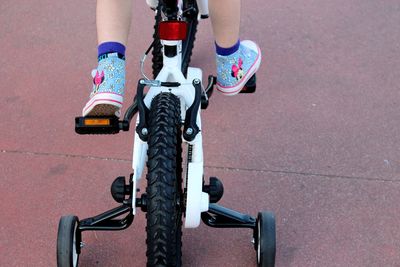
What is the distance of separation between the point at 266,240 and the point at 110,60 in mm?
867

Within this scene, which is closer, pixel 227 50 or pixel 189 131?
pixel 189 131

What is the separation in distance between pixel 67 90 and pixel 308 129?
130cm

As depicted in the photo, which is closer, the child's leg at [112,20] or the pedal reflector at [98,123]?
the pedal reflector at [98,123]

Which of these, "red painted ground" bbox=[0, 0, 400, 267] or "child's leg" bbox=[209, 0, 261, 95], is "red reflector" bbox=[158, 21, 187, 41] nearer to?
"child's leg" bbox=[209, 0, 261, 95]

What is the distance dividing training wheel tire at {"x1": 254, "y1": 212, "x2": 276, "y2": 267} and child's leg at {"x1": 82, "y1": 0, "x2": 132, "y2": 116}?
26.9 inches

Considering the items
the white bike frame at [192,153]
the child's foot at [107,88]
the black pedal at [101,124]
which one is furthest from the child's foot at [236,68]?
the black pedal at [101,124]

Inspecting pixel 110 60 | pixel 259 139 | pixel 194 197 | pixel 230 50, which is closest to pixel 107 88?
pixel 110 60

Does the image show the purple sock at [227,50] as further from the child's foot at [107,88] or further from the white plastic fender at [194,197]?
the white plastic fender at [194,197]

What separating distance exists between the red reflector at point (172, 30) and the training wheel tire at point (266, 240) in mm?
767

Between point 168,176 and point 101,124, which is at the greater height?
point 101,124

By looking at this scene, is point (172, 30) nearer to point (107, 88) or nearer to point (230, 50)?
point (107, 88)

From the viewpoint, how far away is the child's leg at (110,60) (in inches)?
91.1

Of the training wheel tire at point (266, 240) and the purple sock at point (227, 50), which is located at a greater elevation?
the purple sock at point (227, 50)

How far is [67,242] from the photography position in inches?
94.5
